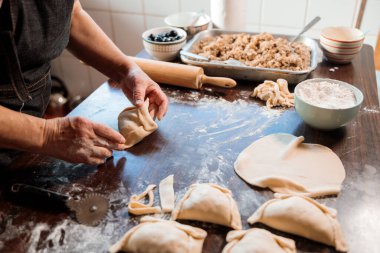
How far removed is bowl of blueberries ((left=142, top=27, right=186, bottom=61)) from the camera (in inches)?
67.4

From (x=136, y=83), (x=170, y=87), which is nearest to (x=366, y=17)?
(x=170, y=87)

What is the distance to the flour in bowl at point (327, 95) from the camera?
4.11 ft

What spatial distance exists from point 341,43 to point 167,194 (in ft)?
3.88

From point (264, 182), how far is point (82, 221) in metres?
0.55

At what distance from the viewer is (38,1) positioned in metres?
1.10

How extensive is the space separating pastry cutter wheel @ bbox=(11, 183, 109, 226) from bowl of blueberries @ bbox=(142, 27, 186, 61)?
91cm

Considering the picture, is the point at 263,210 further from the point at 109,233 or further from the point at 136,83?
the point at 136,83

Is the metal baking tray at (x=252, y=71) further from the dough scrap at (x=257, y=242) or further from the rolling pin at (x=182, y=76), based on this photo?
the dough scrap at (x=257, y=242)

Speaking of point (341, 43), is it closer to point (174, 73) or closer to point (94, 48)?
point (174, 73)

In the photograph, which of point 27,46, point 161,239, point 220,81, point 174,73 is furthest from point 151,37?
point 161,239

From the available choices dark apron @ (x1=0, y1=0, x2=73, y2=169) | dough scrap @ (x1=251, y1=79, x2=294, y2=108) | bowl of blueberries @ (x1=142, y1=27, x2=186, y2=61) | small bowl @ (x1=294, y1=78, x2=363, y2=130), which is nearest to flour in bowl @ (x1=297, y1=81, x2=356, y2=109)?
small bowl @ (x1=294, y1=78, x2=363, y2=130)

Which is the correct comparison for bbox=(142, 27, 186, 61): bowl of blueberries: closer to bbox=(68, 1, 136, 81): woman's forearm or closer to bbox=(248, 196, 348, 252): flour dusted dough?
bbox=(68, 1, 136, 81): woman's forearm

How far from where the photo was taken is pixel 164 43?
66.7 inches

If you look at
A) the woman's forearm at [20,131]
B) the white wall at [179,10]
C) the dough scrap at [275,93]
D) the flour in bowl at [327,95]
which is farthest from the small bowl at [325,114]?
the white wall at [179,10]
